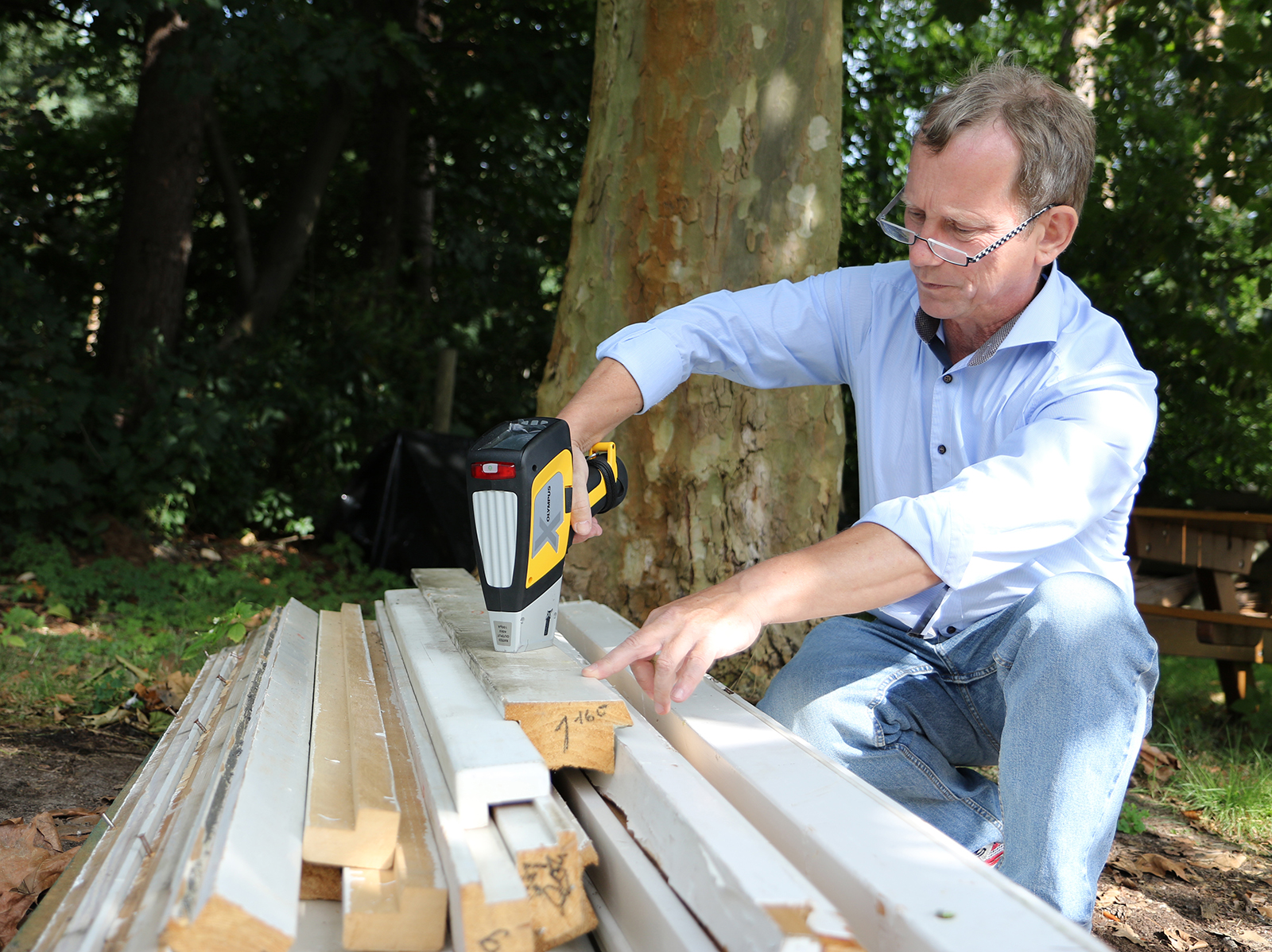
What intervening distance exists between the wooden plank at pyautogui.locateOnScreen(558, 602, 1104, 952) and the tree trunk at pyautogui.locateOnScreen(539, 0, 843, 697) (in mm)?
1505

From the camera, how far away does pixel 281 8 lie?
5707mm

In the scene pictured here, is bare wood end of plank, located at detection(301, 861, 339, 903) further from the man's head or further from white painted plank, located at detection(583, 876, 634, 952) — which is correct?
the man's head

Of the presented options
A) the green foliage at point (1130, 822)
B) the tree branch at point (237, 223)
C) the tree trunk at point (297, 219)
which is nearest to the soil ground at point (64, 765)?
the green foliage at point (1130, 822)

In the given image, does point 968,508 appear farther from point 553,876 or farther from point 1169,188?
point 1169,188

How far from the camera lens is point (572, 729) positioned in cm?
156

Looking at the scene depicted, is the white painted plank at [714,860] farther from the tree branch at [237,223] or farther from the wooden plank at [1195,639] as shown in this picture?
the tree branch at [237,223]

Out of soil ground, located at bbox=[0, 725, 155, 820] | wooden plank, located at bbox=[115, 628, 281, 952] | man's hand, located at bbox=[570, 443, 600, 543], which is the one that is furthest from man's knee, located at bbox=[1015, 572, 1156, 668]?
soil ground, located at bbox=[0, 725, 155, 820]

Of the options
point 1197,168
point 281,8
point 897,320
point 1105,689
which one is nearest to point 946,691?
point 1105,689

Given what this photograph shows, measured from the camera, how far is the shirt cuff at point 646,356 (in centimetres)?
224

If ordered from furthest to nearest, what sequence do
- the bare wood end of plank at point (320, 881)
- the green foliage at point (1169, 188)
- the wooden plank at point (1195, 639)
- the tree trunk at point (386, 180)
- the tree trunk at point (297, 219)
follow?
the tree trunk at point (386, 180) → the tree trunk at point (297, 219) → the green foliage at point (1169, 188) → the wooden plank at point (1195, 639) → the bare wood end of plank at point (320, 881)

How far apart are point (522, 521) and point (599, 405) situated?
49 centimetres

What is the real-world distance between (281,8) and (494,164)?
3213 mm

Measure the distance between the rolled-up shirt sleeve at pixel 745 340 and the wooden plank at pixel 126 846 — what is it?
125cm

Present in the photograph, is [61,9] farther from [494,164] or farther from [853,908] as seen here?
[853,908]
